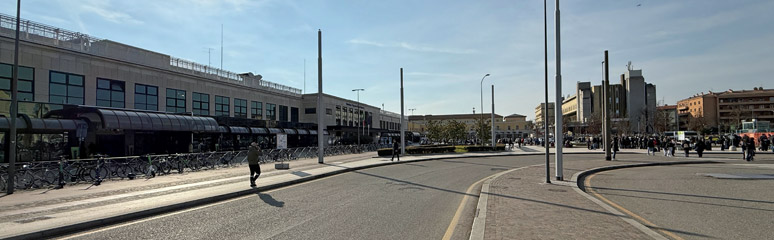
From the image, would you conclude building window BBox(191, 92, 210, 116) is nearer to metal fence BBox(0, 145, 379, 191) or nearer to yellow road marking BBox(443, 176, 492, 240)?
metal fence BBox(0, 145, 379, 191)

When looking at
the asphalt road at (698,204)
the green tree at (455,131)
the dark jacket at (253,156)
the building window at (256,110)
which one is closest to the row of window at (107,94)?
the building window at (256,110)

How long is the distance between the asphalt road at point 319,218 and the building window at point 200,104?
3434cm

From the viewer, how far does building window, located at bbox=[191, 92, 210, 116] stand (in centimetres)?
4334

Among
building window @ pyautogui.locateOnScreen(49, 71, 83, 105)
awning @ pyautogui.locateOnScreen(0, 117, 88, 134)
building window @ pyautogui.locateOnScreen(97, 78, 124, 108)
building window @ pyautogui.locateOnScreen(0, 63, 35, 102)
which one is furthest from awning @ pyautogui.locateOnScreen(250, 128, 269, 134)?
awning @ pyautogui.locateOnScreen(0, 117, 88, 134)

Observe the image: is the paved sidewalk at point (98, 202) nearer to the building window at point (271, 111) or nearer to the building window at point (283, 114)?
the building window at point (271, 111)

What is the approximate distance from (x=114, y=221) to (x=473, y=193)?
9.24 m

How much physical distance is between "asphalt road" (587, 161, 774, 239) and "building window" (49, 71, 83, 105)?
112 feet

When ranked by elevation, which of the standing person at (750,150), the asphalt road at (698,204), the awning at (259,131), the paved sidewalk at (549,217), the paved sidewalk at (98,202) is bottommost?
the paved sidewalk at (98,202)

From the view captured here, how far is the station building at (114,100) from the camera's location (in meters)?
24.8

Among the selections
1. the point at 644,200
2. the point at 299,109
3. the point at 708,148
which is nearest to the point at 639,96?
the point at 708,148

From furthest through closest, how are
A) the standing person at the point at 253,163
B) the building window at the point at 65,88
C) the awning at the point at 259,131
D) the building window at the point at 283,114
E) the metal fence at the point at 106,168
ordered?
1. the building window at the point at 283,114
2. the awning at the point at 259,131
3. the building window at the point at 65,88
4. the metal fence at the point at 106,168
5. the standing person at the point at 253,163

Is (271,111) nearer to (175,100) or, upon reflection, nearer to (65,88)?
(175,100)

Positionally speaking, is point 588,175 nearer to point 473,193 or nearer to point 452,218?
point 473,193

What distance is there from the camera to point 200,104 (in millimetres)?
44094
